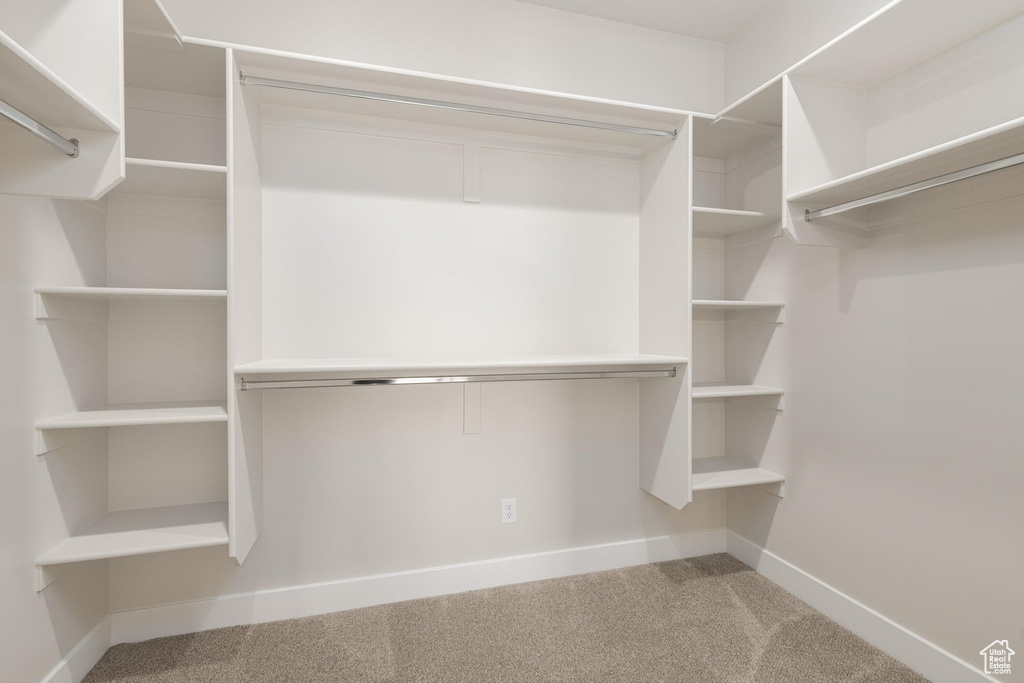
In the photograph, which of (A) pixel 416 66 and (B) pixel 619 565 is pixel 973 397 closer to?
(B) pixel 619 565

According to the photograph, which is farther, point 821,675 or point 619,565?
point 619,565

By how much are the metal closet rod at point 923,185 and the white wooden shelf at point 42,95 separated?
2.14 m

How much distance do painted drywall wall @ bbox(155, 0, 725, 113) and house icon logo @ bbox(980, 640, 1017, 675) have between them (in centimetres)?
247

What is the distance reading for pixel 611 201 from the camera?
7.72 ft

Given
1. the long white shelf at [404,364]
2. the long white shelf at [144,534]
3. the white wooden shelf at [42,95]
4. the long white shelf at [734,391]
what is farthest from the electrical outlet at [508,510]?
the white wooden shelf at [42,95]

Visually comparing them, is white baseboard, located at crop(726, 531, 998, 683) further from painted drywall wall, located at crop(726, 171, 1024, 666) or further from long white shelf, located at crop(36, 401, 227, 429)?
long white shelf, located at crop(36, 401, 227, 429)

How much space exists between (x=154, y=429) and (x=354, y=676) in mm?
1174

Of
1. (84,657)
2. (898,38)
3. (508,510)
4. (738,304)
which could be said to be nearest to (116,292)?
(84,657)

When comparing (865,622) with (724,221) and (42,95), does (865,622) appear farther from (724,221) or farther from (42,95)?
(42,95)

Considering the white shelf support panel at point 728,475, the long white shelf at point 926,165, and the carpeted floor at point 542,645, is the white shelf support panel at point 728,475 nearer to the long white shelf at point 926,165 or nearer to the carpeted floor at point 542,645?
the carpeted floor at point 542,645

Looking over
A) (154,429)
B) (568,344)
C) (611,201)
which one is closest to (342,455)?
(154,429)

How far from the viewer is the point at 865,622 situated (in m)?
1.84

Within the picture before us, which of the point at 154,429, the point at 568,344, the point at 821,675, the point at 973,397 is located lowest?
the point at 821,675

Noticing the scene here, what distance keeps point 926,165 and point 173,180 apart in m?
2.40
